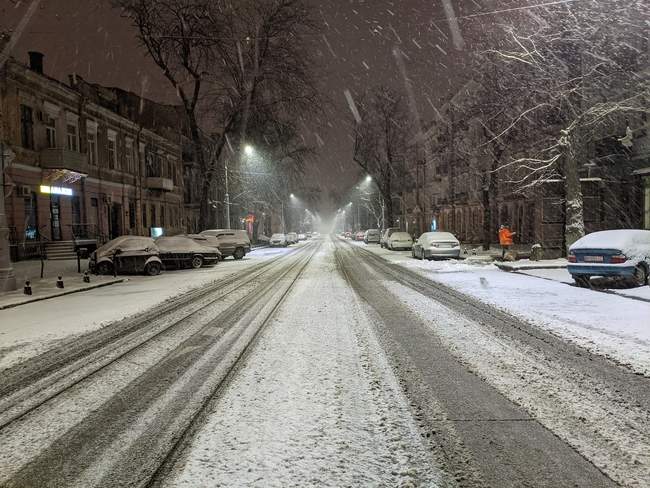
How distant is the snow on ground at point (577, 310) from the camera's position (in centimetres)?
652

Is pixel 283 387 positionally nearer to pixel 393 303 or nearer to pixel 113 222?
pixel 393 303

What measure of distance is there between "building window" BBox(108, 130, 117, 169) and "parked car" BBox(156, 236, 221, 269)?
13431mm

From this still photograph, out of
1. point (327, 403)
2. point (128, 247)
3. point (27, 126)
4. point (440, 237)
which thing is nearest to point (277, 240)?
point (440, 237)

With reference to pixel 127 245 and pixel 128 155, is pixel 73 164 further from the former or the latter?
pixel 128 155

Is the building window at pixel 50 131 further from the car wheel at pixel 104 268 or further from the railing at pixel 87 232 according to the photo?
the car wheel at pixel 104 268

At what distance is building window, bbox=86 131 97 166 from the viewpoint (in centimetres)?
3008

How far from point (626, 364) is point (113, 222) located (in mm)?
33911

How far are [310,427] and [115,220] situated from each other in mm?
33884

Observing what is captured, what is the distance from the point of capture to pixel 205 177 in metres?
28.4

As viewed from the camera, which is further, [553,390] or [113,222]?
[113,222]

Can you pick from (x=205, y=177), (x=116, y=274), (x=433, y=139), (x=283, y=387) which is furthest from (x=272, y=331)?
(x=433, y=139)

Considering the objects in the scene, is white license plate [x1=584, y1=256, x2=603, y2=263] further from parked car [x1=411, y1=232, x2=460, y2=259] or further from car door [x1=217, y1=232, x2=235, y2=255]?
car door [x1=217, y1=232, x2=235, y2=255]

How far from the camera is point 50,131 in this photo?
2609 cm

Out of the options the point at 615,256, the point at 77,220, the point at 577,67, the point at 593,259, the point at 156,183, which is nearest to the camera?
the point at 615,256
